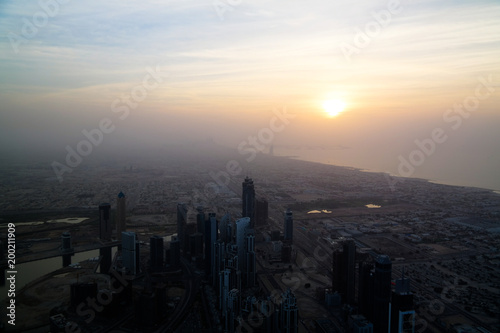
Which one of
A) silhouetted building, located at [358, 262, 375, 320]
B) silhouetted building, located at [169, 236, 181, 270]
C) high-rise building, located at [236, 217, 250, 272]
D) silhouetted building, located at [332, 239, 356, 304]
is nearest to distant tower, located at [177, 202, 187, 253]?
silhouetted building, located at [169, 236, 181, 270]

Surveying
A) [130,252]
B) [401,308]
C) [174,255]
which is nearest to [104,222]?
[130,252]

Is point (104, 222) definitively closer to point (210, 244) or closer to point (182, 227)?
point (182, 227)

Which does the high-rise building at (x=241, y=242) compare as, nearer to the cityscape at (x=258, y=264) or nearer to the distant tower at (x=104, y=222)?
the cityscape at (x=258, y=264)

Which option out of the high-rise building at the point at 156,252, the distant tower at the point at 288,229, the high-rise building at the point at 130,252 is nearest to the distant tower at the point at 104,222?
the high-rise building at the point at 130,252

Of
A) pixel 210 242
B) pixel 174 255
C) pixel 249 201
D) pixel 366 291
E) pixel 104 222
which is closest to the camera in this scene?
pixel 366 291

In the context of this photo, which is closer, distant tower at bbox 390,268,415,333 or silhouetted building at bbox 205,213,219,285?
distant tower at bbox 390,268,415,333

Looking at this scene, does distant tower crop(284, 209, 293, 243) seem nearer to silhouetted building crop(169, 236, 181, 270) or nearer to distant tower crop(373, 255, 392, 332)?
silhouetted building crop(169, 236, 181, 270)

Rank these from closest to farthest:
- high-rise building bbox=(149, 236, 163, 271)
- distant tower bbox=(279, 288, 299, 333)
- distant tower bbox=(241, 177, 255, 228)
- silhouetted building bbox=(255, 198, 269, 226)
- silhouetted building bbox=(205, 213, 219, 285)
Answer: distant tower bbox=(279, 288, 299, 333) → silhouetted building bbox=(205, 213, 219, 285) → high-rise building bbox=(149, 236, 163, 271) → distant tower bbox=(241, 177, 255, 228) → silhouetted building bbox=(255, 198, 269, 226)

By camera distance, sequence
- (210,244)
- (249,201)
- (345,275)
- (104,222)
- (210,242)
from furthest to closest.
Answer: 1. (249,201)
2. (104,222)
3. (210,242)
4. (210,244)
5. (345,275)
